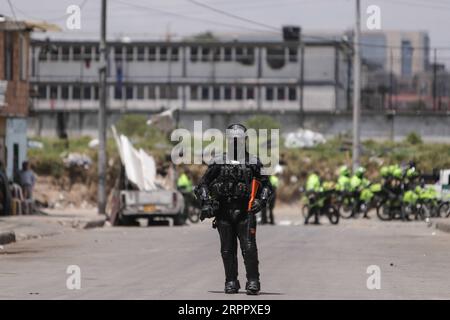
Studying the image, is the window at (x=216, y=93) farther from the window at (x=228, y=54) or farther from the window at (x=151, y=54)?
the window at (x=151, y=54)

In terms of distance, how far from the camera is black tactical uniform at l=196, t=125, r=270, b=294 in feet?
54.5

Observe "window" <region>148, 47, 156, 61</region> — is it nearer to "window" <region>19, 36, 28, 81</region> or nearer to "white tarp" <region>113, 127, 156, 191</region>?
"window" <region>19, 36, 28, 81</region>

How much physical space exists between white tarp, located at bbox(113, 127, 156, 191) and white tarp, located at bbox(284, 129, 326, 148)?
31.4 m

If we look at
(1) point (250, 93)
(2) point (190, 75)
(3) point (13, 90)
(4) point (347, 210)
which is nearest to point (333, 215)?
(4) point (347, 210)

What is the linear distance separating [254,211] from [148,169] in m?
26.5

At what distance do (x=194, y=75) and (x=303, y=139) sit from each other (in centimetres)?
2682

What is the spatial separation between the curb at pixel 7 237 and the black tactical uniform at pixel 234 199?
12.2m

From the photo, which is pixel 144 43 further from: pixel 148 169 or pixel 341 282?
pixel 341 282

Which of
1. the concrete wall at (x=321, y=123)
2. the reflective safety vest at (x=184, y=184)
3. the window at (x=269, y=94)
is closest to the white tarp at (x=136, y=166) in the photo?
the reflective safety vest at (x=184, y=184)

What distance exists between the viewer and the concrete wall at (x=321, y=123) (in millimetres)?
81375

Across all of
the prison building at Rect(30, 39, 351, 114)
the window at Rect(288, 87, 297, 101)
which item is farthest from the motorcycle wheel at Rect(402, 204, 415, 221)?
the window at Rect(288, 87, 297, 101)

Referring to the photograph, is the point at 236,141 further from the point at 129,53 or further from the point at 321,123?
the point at 129,53
